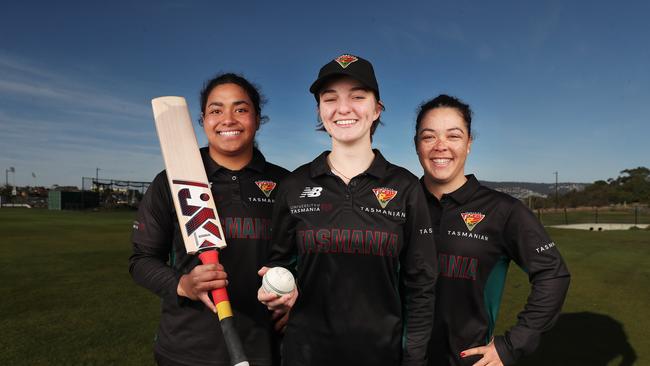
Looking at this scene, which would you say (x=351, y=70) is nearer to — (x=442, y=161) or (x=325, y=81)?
(x=325, y=81)

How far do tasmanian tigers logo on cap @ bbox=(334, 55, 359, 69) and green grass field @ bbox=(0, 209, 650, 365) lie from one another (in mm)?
3839

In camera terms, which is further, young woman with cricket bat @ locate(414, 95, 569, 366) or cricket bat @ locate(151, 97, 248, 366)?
young woman with cricket bat @ locate(414, 95, 569, 366)

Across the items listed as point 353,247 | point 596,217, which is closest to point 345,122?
point 353,247

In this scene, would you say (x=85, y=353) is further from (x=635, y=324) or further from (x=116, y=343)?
(x=635, y=324)

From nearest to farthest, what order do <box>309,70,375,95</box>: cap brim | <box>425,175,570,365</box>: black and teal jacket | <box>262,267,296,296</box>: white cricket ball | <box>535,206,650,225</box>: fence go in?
<box>262,267,296,296</box>: white cricket ball < <box>309,70,375,95</box>: cap brim < <box>425,175,570,365</box>: black and teal jacket < <box>535,206,650,225</box>: fence

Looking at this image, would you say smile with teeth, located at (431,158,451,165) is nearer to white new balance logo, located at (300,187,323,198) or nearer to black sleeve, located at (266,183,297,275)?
white new balance logo, located at (300,187,323,198)

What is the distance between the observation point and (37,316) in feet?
19.1

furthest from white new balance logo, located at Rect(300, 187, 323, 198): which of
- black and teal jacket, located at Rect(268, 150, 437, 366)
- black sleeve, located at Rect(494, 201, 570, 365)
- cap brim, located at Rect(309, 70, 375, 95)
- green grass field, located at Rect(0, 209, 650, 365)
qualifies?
green grass field, located at Rect(0, 209, 650, 365)

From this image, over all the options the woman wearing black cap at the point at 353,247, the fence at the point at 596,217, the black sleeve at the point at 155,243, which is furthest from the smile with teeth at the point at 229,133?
the fence at the point at 596,217

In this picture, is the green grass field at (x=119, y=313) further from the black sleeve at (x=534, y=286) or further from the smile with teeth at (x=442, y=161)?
the smile with teeth at (x=442, y=161)

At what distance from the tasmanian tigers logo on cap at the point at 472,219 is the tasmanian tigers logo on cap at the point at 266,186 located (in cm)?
111

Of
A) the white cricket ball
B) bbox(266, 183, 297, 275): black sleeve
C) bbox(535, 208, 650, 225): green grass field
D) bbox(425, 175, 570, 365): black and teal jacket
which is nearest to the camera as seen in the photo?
the white cricket ball

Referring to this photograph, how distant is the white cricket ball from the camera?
1.80 m

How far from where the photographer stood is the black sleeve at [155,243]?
220 centimetres
